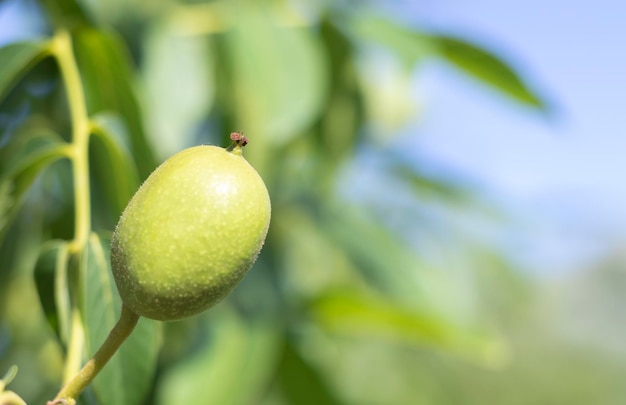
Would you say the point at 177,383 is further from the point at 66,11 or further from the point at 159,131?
the point at 66,11

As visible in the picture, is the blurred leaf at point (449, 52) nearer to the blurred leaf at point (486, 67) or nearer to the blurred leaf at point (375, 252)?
the blurred leaf at point (486, 67)

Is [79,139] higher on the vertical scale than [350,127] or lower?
higher

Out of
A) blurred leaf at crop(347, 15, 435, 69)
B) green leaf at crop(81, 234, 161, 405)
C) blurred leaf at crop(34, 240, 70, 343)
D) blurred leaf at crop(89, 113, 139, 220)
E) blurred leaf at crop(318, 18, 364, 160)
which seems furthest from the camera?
blurred leaf at crop(318, 18, 364, 160)

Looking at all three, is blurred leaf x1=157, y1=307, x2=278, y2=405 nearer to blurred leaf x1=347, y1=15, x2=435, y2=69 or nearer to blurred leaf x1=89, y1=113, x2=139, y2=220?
blurred leaf x1=89, y1=113, x2=139, y2=220

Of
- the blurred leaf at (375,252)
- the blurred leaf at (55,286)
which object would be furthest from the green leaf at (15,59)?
the blurred leaf at (375,252)

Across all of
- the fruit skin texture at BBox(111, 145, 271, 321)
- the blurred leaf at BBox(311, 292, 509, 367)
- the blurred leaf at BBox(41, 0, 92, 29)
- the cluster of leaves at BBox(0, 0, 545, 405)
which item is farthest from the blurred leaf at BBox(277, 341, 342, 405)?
the fruit skin texture at BBox(111, 145, 271, 321)

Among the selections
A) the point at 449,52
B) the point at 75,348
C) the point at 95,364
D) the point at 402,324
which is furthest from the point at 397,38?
the point at 95,364

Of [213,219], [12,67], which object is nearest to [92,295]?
[213,219]

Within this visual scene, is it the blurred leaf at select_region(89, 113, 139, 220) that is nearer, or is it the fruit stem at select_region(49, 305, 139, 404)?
the fruit stem at select_region(49, 305, 139, 404)
